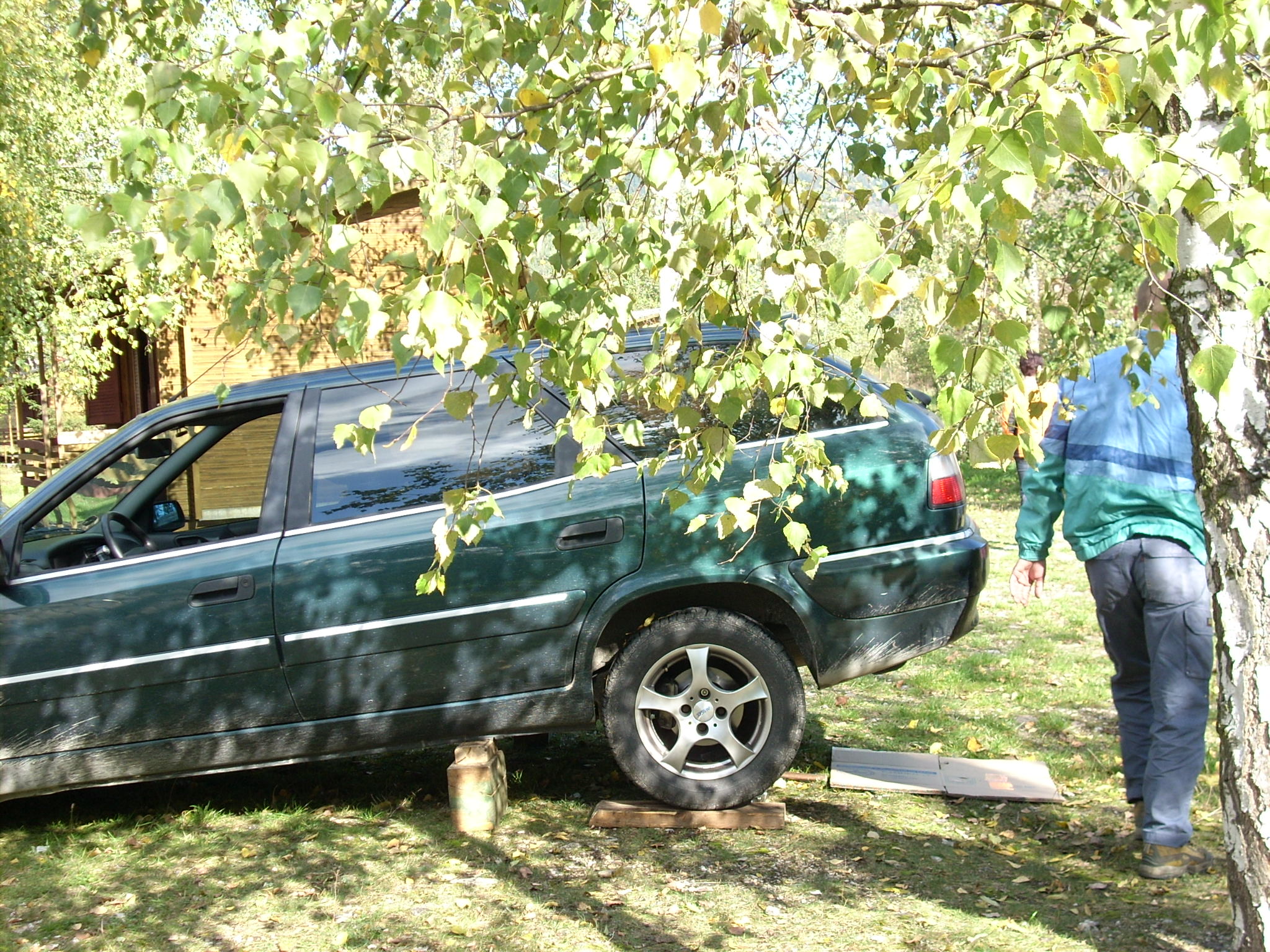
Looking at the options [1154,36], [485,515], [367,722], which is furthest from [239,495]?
[1154,36]

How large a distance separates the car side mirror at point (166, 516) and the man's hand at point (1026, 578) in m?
3.72

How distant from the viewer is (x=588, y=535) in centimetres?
455

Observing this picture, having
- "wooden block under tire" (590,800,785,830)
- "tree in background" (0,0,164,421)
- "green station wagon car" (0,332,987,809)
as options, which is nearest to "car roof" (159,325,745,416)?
"green station wagon car" (0,332,987,809)

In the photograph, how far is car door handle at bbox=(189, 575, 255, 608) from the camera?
4508 mm

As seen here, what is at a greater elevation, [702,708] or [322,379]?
[322,379]

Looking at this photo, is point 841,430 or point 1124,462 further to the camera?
point 841,430

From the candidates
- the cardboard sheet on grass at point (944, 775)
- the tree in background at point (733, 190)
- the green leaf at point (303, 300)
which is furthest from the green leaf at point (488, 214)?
the cardboard sheet on grass at point (944, 775)

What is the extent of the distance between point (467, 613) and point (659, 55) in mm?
2945

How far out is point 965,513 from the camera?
4.95m

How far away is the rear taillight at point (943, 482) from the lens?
4.68 m

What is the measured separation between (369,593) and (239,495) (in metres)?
1.24

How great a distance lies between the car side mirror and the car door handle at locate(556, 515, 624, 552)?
2023 millimetres

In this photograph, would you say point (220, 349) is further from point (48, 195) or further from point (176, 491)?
point (176, 491)

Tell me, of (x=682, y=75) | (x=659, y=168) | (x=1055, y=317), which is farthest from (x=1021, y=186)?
(x=1055, y=317)
